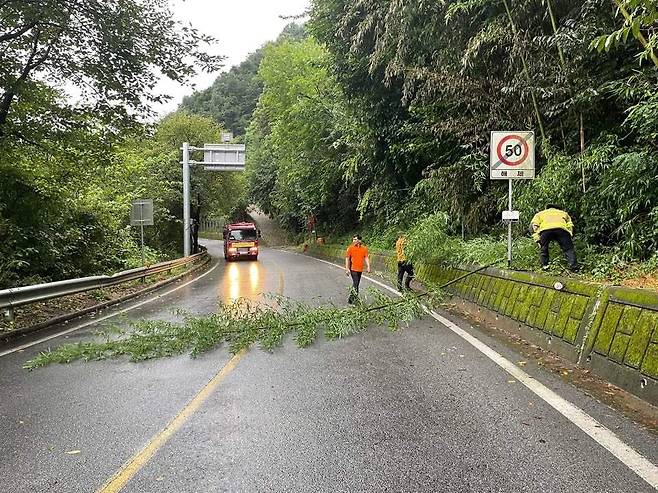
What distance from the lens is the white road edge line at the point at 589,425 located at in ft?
11.2

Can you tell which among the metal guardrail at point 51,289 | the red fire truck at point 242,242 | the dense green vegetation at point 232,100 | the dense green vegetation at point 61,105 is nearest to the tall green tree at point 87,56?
the dense green vegetation at point 61,105

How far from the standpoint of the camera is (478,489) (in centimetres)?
322

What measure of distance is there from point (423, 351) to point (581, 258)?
3961 mm

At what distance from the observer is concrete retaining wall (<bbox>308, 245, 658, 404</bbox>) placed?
4.77 m

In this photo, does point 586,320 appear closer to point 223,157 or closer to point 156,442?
point 156,442

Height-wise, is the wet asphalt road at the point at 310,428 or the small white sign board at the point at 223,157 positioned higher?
the small white sign board at the point at 223,157

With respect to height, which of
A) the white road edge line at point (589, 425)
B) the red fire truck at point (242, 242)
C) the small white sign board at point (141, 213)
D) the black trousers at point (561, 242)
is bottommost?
the red fire truck at point (242, 242)

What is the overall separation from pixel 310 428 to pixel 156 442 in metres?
1.21

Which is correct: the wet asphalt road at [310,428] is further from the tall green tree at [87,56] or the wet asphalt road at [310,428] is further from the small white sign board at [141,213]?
the small white sign board at [141,213]

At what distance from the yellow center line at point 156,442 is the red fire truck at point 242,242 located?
Answer: 28.6 metres

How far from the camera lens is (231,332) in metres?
7.98

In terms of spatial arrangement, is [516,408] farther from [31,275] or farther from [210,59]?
[31,275]

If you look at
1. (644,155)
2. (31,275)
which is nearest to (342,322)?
(644,155)

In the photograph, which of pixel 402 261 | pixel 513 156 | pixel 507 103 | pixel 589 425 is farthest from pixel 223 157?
pixel 589 425
